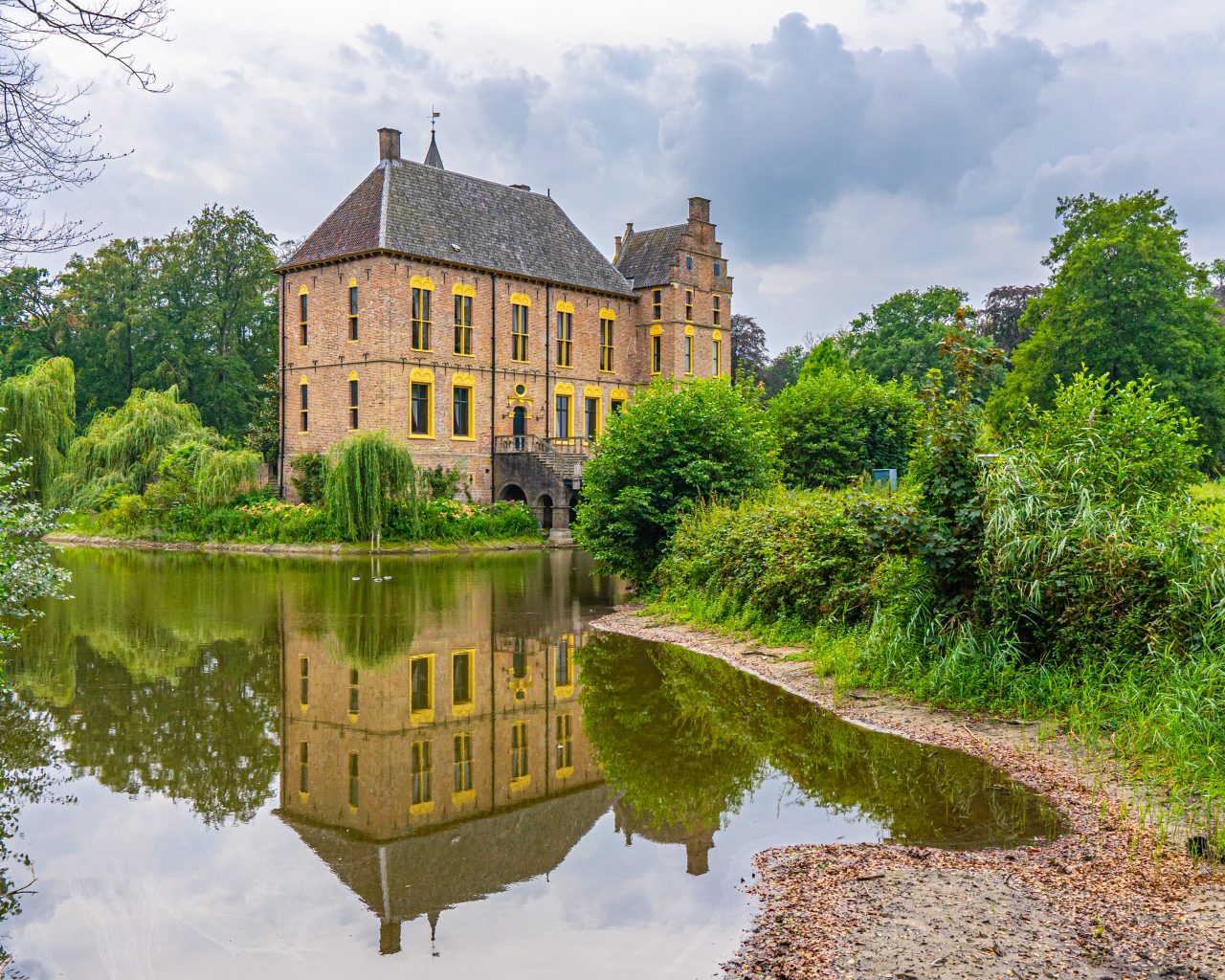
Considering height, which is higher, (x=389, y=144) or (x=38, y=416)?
(x=389, y=144)

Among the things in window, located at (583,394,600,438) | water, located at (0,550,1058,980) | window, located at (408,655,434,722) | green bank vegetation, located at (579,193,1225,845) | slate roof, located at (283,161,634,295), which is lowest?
water, located at (0,550,1058,980)

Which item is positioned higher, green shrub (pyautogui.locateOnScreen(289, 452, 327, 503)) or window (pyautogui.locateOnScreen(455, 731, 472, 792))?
green shrub (pyautogui.locateOnScreen(289, 452, 327, 503))

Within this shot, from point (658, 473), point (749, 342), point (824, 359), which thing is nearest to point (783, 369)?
point (749, 342)

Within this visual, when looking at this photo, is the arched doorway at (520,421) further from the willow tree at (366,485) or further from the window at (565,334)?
the willow tree at (366,485)

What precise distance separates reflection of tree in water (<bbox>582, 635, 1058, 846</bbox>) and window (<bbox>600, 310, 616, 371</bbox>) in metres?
30.5

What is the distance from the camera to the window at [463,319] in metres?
35.9

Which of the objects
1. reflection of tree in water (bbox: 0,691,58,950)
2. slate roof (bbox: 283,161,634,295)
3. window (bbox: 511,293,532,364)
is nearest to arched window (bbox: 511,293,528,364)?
window (bbox: 511,293,532,364)

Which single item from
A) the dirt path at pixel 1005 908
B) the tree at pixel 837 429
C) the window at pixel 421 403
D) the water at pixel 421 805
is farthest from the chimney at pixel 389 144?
the dirt path at pixel 1005 908

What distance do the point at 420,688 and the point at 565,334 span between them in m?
29.3

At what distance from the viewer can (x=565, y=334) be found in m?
39.7

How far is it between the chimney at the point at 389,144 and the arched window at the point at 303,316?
538 centimetres

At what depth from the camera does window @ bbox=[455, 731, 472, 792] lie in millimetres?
8078

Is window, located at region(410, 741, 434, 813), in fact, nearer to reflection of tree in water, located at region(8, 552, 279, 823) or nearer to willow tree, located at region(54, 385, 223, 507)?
reflection of tree in water, located at region(8, 552, 279, 823)

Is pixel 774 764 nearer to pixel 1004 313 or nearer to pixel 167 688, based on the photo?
pixel 167 688
